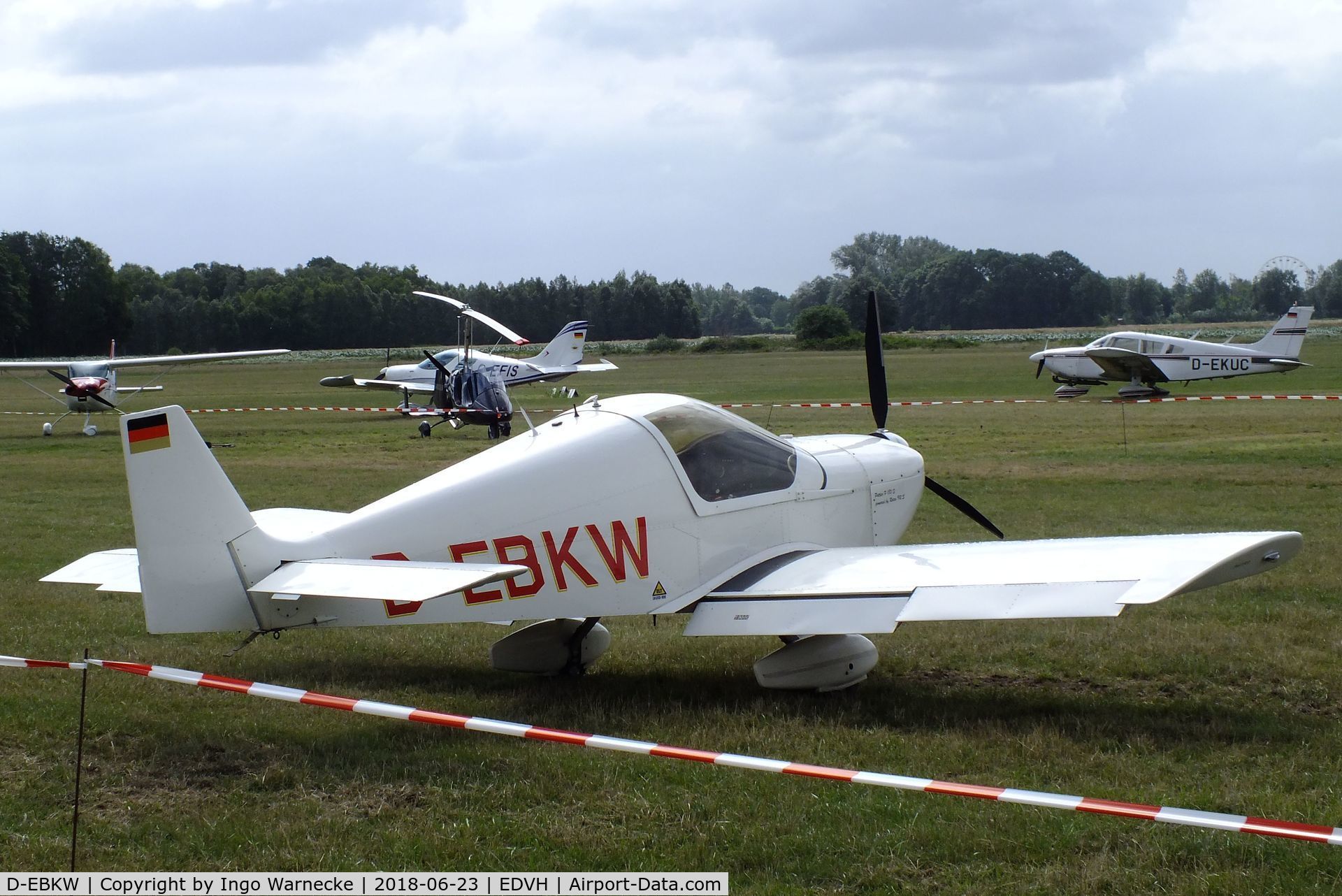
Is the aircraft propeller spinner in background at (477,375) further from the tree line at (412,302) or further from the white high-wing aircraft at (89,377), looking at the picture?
the tree line at (412,302)

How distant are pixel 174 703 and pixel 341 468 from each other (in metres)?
13.3

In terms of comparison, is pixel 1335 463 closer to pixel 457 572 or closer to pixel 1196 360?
pixel 457 572

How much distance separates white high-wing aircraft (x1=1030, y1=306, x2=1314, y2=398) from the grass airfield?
25.4m

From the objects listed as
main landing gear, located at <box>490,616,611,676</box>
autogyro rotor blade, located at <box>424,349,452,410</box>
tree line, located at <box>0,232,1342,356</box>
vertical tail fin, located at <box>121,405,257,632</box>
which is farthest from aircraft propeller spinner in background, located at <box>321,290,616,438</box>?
tree line, located at <box>0,232,1342,356</box>

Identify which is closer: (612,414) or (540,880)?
(540,880)

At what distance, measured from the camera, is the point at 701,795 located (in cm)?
479

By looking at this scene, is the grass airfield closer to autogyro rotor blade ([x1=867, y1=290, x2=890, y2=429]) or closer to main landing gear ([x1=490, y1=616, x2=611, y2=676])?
main landing gear ([x1=490, y1=616, x2=611, y2=676])

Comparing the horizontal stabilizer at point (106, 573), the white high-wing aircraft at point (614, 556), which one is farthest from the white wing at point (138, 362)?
the white high-wing aircraft at point (614, 556)

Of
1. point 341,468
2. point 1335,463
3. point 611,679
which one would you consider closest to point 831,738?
point 611,679

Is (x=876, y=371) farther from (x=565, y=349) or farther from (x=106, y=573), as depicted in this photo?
(x=565, y=349)

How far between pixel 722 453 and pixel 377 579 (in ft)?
7.37

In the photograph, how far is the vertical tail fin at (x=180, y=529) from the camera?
5371 mm

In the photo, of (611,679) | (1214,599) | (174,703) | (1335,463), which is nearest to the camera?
(174,703)

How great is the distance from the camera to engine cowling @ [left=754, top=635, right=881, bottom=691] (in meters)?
6.43
